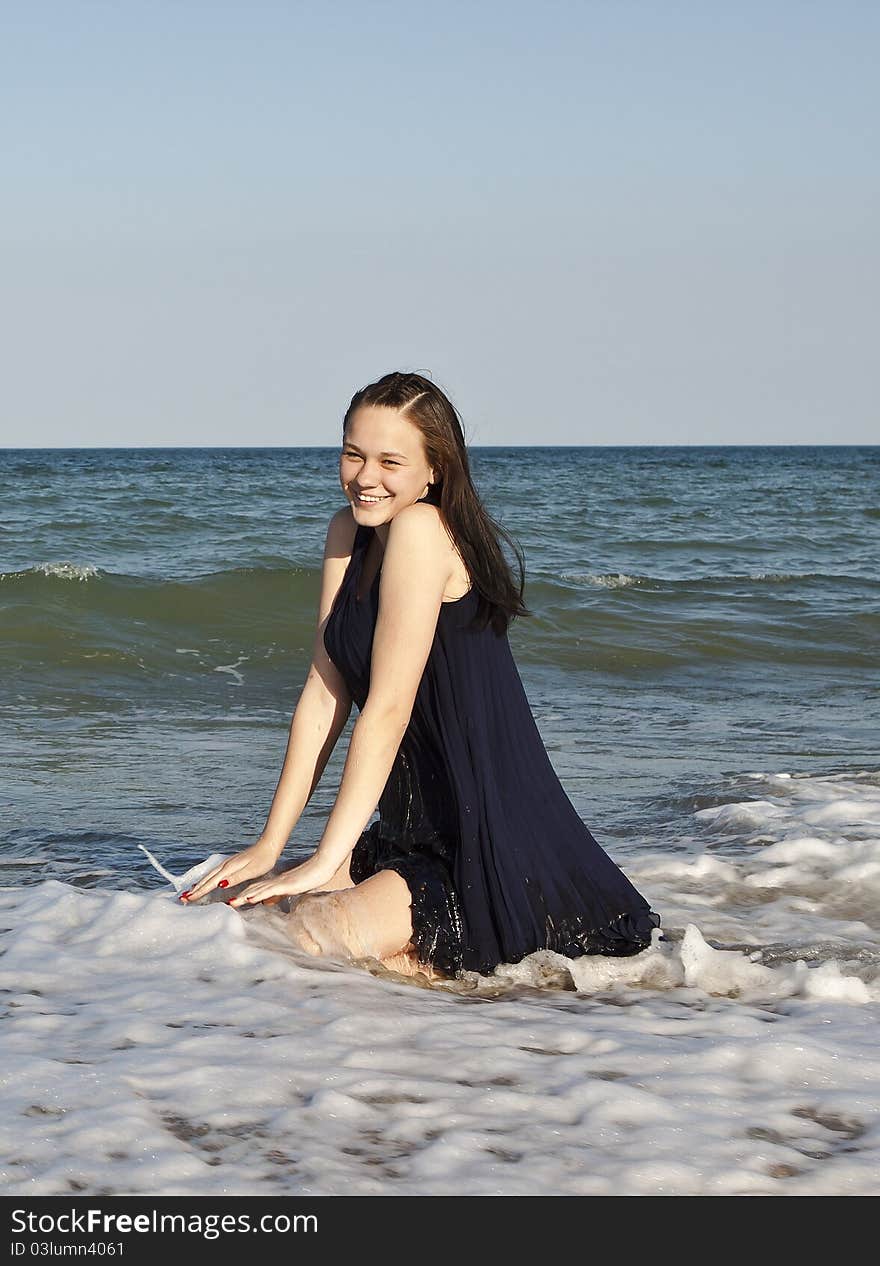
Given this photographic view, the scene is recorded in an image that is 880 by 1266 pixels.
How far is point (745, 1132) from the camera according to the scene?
2.88 meters

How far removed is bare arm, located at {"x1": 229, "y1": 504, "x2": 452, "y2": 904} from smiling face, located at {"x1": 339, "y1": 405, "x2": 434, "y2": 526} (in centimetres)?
7

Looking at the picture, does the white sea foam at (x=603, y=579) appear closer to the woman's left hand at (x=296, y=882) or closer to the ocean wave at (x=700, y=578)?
the ocean wave at (x=700, y=578)

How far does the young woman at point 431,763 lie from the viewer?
12.5ft

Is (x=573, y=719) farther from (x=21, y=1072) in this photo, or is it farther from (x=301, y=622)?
(x=21, y=1072)

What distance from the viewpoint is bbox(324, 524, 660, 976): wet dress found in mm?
3875

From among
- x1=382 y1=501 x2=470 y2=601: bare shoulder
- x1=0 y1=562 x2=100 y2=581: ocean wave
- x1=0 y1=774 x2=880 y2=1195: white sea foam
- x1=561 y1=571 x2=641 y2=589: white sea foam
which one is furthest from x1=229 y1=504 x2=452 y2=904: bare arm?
x1=561 y1=571 x2=641 y2=589: white sea foam

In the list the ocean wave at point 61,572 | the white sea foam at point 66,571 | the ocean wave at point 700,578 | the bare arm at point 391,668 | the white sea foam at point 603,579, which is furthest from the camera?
the ocean wave at point 700,578

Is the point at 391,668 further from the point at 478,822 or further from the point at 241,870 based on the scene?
the point at 241,870

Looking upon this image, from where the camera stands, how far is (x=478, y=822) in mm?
3881

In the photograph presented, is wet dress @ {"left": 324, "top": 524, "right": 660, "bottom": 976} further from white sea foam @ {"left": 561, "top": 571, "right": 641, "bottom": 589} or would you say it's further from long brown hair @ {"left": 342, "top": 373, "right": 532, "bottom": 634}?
white sea foam @ {"left": 561, "top": 571, "right": 641, "bottom": 589}

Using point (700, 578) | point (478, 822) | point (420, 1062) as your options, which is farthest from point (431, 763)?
point (700, 578)

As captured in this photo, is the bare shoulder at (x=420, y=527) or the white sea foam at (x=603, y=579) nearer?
the bare shoulder at (x=420, y=527)

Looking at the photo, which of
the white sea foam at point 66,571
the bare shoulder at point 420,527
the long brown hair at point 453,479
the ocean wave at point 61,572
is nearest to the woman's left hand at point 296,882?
the long brown hair at point 453,479
